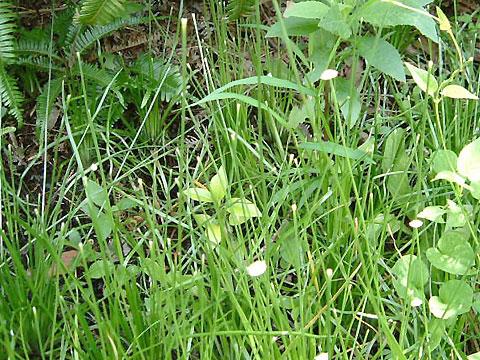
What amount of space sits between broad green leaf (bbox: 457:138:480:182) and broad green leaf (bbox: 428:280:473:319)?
18 cm

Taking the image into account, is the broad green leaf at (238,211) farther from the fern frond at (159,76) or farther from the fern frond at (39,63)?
the fern frond at (39,63)

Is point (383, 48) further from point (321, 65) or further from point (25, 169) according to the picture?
point (25, 169)

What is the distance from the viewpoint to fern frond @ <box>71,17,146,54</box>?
5.51 feet

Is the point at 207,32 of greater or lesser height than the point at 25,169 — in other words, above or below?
above

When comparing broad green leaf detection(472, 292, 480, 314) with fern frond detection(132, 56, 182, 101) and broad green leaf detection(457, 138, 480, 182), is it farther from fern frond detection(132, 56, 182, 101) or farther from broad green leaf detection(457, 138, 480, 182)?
fern frond detection(132, 56, 182, 101)

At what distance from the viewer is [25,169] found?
1.66 m

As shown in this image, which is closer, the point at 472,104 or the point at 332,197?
the point at 332,197

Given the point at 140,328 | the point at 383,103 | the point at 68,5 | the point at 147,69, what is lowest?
the point at 140,328

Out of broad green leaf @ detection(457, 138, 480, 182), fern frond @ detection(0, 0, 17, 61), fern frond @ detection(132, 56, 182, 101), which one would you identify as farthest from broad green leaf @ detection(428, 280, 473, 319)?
fern frond @ detection(0, 0, 17, 61)

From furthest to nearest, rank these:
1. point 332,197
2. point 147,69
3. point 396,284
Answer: point 147,69 → point 332,197 → point 396,284

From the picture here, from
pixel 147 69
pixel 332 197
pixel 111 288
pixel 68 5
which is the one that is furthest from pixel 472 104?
pixel 68 5

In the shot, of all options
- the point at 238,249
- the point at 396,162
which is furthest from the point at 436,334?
the point at 396,162

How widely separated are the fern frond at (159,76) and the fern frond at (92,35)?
0.34 ft

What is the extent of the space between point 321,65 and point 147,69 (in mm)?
540
